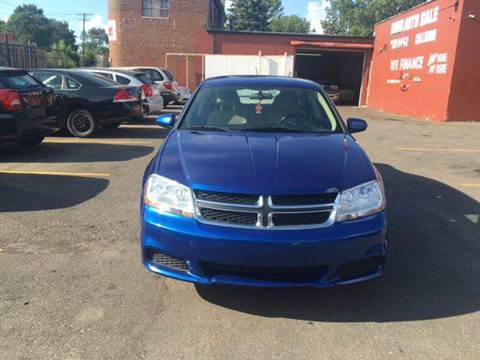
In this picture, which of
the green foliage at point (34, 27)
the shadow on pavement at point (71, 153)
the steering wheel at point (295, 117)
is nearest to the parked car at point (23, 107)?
the shadow on pavement at point (71, 153)

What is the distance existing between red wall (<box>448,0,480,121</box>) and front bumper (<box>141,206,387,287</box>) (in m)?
15.9

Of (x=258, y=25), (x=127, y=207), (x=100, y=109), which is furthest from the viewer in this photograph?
(x=258, y=25)

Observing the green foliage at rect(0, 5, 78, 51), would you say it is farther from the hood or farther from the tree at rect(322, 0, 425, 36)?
the hood

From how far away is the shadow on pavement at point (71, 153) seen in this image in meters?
7.91

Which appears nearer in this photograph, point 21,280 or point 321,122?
point 21,280

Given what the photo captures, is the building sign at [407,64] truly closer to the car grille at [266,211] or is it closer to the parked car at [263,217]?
the parked car at [263,217]

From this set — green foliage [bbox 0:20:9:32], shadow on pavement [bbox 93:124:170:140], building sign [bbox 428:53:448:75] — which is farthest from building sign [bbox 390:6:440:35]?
green foliage [bbox 0:20:9:32]

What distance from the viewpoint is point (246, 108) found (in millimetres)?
4539

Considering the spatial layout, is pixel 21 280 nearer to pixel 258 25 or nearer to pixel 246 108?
pixel 246 108

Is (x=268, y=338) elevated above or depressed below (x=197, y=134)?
below

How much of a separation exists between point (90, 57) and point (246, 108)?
51.0 metres

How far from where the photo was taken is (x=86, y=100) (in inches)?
390

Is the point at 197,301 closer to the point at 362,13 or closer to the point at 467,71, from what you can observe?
the point at 467,71

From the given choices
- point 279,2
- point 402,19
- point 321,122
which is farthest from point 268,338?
point 279,2
